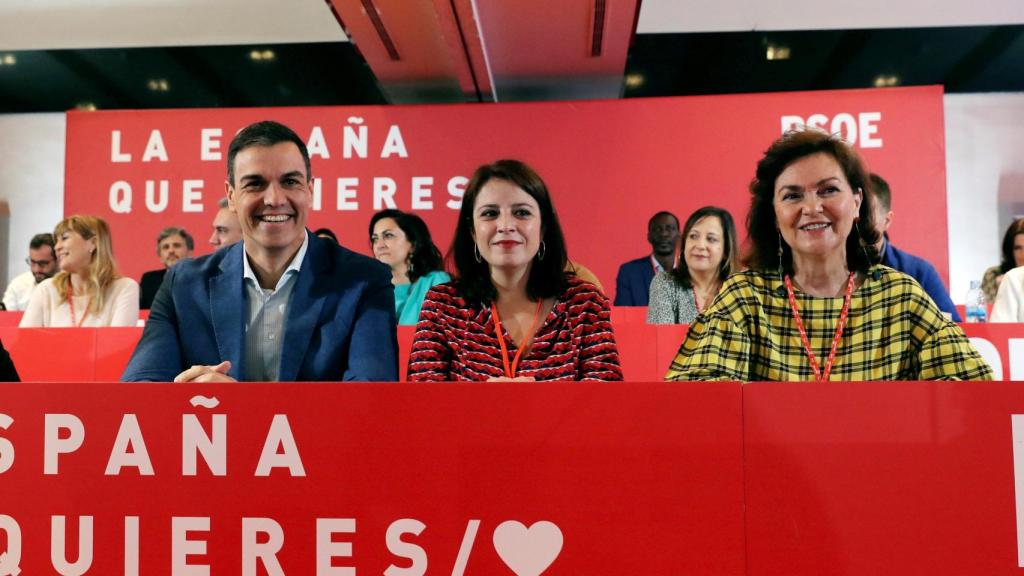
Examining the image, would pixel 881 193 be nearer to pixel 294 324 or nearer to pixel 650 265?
pixel 294 324

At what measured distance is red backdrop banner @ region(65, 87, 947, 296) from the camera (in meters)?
6.59

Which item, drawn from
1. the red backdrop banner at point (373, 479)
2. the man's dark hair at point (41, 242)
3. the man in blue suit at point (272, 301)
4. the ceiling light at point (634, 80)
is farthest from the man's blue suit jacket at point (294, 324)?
the ceiling light at point (634, 80)

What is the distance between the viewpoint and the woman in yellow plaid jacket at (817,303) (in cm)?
158

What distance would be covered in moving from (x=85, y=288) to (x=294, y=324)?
2500 mm

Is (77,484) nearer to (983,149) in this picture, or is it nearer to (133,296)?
(133,296)

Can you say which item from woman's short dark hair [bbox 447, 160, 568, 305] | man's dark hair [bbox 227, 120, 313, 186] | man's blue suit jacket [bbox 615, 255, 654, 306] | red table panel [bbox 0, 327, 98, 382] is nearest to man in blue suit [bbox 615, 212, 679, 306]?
man's blue suit jacket [bbox 615, 255, 654, 306]

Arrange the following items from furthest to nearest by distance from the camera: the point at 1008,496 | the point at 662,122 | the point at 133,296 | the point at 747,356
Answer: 1. the point at 662,122
2. the point at 133,296
3. the point at 747,356
4. the point at 1008,496

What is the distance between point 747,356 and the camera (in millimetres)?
1608

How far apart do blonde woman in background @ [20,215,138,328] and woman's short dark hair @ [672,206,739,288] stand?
2418 mm

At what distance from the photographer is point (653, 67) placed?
7613 millimetres

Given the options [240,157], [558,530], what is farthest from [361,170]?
[558,530]

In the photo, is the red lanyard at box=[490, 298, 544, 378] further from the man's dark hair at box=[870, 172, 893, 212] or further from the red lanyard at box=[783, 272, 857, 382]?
the man's dark hair at box=[870, 172, 893, 212]

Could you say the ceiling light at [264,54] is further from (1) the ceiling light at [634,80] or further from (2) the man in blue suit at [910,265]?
(2) the man in blue suit at [910,265]

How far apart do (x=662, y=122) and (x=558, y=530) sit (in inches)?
239
